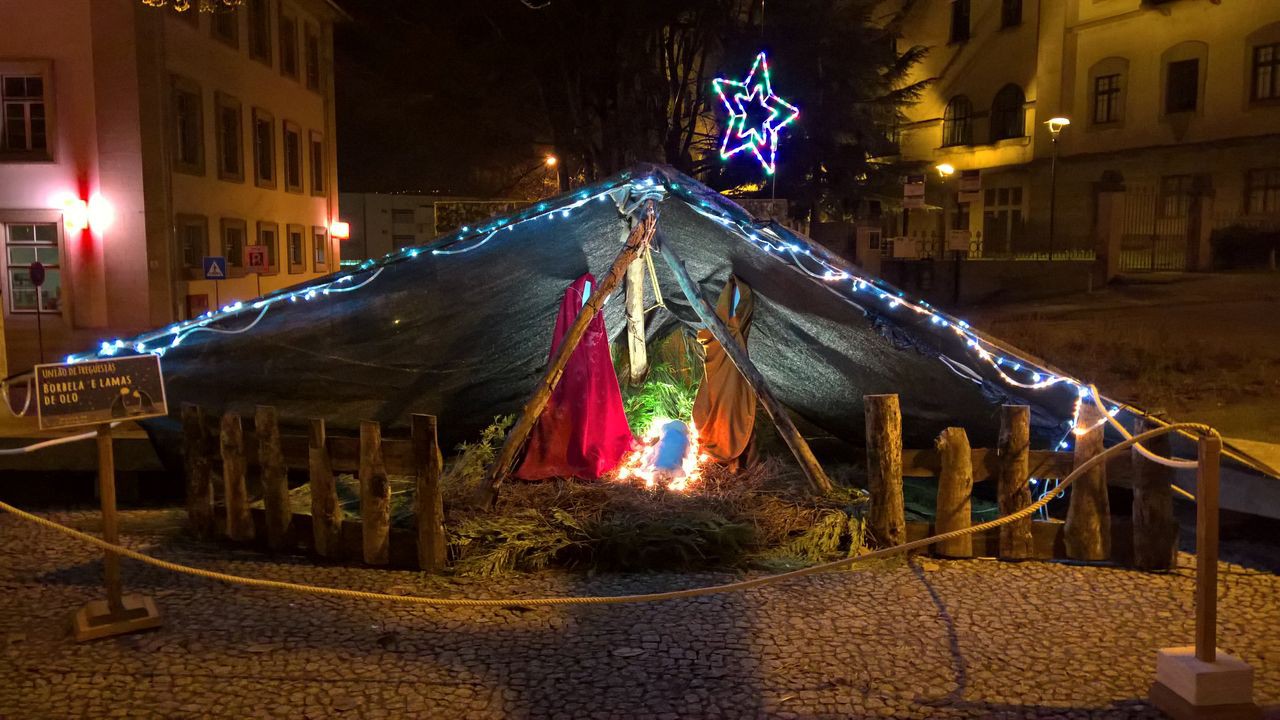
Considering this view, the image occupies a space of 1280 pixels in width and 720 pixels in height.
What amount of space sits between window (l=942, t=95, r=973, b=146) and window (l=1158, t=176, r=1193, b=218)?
29.9 feet

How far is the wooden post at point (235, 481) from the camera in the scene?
5.89 m

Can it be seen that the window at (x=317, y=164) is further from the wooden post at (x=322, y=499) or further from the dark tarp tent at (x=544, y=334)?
→ the wooden post at (x=322, y=499)

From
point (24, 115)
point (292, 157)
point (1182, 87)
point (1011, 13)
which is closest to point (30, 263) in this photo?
point (24, 115)

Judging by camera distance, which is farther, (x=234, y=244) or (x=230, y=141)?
(x=234, y=244)

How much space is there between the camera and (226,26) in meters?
24.2

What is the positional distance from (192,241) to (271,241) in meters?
5.34

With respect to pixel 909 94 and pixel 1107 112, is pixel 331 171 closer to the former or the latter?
pixel 909 94

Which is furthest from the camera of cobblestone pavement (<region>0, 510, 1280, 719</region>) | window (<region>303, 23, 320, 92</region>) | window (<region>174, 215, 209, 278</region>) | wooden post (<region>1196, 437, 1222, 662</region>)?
window (<region>303, 23, 320, 92</region>)

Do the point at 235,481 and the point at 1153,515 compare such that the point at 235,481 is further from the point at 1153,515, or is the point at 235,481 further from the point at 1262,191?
the point at 1262,191

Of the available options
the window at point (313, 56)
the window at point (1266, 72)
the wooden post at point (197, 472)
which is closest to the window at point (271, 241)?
the window at point (313, 56)

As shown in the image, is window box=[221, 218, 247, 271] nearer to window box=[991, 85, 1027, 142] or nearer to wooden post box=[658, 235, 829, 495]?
wooden post box=[658, 235, 829, 495]

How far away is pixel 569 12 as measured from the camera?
20266mm

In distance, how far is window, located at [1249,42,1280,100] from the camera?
2609cm

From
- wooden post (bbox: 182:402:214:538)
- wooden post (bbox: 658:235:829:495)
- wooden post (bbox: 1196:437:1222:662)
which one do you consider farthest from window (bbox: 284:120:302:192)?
wooden post (bbox: 1196:437:1222:662)
